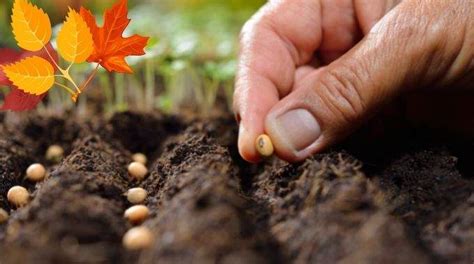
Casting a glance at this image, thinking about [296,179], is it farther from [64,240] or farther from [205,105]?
[205,105]

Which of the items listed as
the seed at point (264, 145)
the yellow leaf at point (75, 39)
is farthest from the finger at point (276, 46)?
the yellow leaf at point (75, 39)

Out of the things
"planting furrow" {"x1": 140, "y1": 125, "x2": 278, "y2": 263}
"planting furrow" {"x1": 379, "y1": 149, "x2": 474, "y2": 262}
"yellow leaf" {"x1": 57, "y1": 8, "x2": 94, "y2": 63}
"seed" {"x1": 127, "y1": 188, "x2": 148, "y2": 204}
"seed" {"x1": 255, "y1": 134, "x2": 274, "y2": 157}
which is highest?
"yellow leaf" {"x1": 57, "y1": 8, "x2": 94, "y2": 63}

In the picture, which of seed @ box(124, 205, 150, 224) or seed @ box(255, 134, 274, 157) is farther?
seed @ box(255, 134, 274, 157)

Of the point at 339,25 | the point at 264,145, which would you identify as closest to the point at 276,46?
the point at 339,25

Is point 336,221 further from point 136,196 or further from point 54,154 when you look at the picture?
point 54,154

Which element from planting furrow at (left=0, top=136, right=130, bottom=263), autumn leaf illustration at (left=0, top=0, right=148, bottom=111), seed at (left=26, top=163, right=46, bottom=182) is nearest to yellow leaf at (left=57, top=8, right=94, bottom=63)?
autumn leaf illustration at (left=0, top=0, right=148, bottom=111)

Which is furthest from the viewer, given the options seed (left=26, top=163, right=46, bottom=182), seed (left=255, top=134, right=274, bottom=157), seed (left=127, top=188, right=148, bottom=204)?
seed (left=26, top=163, right=46, bottom=182)

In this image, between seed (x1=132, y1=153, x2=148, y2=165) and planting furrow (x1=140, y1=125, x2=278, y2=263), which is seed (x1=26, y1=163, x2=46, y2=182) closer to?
seed (x1=132, y1=153, x2=148, y2=165)
